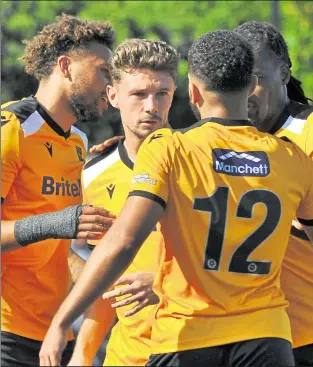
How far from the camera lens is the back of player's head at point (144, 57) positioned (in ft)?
19.7

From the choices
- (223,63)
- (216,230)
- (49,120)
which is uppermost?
(223,63)

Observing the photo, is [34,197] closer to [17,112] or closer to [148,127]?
[17,112]

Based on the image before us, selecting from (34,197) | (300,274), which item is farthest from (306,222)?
(34,197)

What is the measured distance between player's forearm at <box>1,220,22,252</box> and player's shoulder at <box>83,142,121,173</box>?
1.77 ft

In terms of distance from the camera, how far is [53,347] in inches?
170

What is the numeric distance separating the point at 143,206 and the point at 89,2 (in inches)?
633

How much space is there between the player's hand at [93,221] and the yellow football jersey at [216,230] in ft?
2.14

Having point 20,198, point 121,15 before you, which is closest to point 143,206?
point 20,198

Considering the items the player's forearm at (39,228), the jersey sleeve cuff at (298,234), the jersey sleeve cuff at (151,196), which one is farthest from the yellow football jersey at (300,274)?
the jersey sleeve cuff at (151,196)

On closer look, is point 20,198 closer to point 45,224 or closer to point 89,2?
point 45,224

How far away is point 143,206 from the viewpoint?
4.52 m

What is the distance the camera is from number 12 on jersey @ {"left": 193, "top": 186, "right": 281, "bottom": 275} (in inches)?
182

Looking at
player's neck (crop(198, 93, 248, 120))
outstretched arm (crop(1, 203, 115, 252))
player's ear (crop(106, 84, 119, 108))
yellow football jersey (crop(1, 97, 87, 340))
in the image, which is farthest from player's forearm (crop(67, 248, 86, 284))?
player's neck (crop(198, 93, 248, 120))

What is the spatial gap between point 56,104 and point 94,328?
5.71 ft
